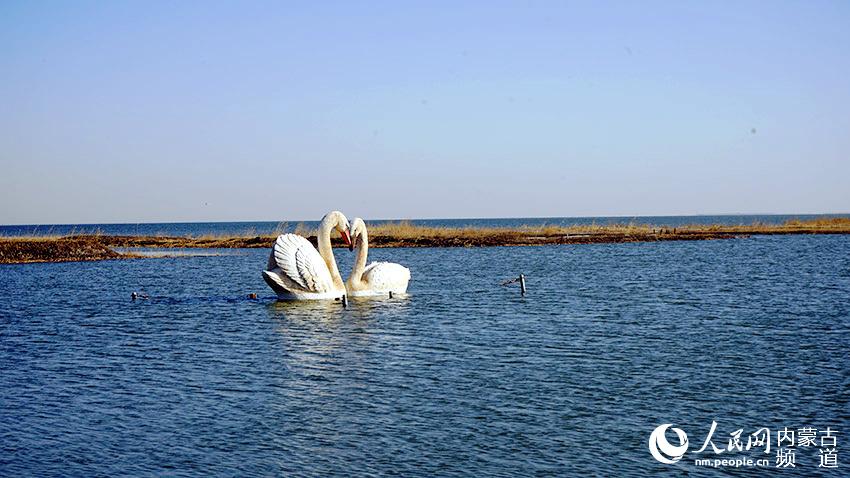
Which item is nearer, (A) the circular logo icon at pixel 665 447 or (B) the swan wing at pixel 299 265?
(A) the circular logo icon at pixel 665 447

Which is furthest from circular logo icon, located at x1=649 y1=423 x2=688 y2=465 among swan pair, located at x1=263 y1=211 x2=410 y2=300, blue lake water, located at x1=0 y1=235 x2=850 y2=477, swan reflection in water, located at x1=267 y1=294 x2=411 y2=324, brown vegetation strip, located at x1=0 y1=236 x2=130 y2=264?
brown vegetation strip, located at x1=0 y1=236 x2=130 y2=264

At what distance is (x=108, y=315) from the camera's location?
89.2ft

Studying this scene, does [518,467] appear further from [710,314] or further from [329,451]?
[710,314]

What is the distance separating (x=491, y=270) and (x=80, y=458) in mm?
35220

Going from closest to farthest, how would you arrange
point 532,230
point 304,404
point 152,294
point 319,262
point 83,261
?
1. point 304,404
2. point 319,262
3. point 152,294
4. point 83,261
5. point 532,230

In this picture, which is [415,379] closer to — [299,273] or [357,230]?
[299,273]

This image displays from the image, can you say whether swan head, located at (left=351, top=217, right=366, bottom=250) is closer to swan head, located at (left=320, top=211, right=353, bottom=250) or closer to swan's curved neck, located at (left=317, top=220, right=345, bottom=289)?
swan head, located at (left=320, top=211, right=353, bottom=250)

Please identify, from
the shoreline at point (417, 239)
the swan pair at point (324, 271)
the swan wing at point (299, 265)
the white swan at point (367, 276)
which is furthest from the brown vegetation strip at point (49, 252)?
the swan wing at point (299, 265)

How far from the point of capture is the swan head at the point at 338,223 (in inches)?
1190

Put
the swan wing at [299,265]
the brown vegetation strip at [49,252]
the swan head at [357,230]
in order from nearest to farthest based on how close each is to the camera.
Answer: the swan wing at [299,265], the swan head at [357,230], the brown vegetation strip at [49,252]

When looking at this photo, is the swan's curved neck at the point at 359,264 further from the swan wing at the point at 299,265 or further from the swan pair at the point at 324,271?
the swan wing at the point at 299,265

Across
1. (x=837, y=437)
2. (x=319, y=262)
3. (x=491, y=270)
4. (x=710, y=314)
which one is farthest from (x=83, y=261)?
(x=837, y=437)

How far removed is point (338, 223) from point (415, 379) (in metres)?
15.3

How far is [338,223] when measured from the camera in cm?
3075
